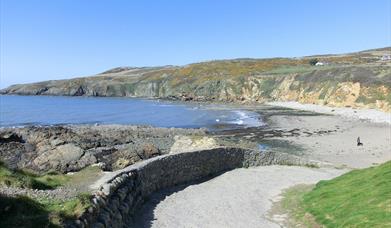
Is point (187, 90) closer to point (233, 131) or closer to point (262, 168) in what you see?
point (233, 131)

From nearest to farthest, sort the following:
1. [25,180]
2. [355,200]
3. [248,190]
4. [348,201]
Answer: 1. [25,180]
2. [355,200]
3. [348,201]
4. [248,190]

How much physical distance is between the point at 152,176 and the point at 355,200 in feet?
37.3

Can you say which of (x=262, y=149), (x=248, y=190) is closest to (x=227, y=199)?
(x=248, y=190)

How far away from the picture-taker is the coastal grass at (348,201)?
18.9 m

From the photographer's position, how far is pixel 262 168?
37.3 metres

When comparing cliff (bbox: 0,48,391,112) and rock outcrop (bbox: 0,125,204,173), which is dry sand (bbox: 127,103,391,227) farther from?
cliff (bbox: 0,48,391,112)

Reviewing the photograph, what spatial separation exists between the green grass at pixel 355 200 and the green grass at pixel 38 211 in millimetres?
10407

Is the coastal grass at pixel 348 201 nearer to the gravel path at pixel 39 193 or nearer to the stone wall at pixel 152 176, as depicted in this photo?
the stone wall at pixel 152 176

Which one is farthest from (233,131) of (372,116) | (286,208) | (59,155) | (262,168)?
(286,208)

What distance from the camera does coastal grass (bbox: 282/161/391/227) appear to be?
18.9 m

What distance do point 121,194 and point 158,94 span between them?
169m

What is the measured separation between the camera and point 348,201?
72.6 ft

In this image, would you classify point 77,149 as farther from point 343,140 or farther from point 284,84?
point 284,84

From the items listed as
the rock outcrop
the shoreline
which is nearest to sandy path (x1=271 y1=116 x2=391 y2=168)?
the shoreline
